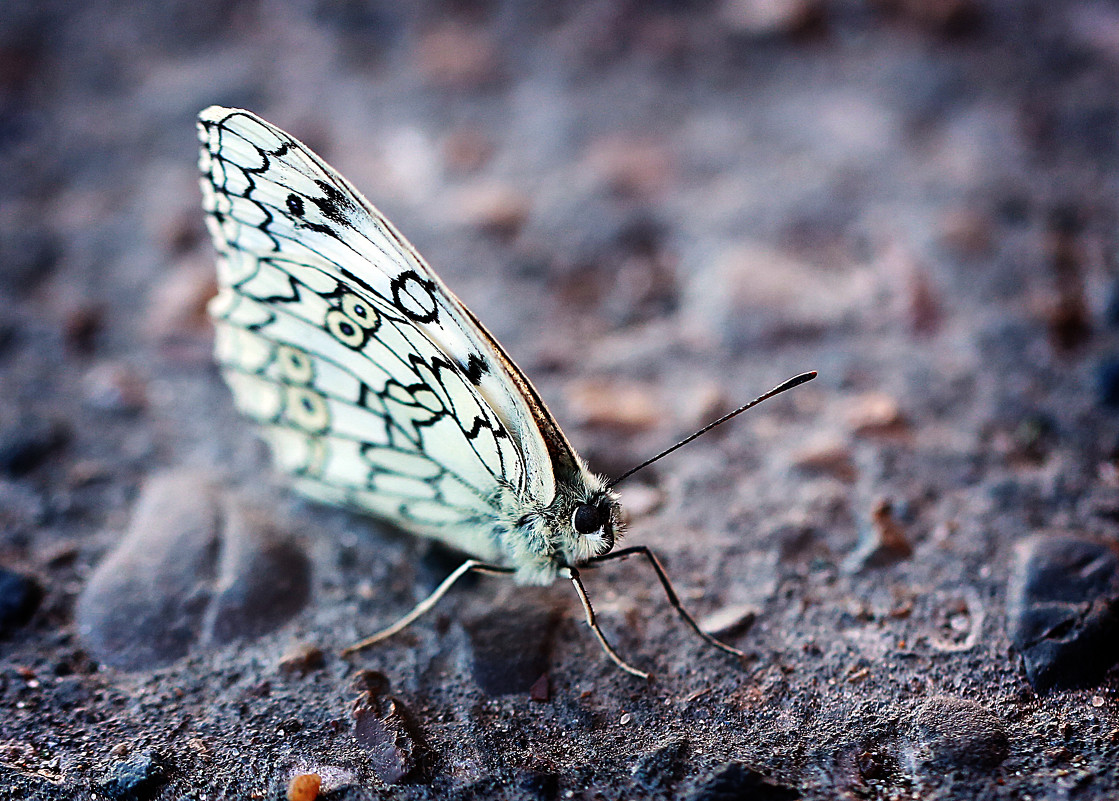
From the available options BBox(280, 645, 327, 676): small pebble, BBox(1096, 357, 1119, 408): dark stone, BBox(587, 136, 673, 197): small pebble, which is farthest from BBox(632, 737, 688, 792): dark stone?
BBox(587, 136, 673, 197): small pebble

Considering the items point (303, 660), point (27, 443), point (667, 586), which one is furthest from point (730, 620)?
point (27, 443)

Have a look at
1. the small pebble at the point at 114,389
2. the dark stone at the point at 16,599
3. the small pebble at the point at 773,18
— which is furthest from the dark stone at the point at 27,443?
the small pebble at the point at 773,18

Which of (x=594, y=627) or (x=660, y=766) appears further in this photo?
(x=594, y=627)

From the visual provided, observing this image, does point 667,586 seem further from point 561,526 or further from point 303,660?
point 303,660

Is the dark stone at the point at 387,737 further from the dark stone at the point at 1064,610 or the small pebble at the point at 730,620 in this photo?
the dark stone at the point at 1064,610

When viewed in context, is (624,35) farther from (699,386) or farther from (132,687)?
(132,687)

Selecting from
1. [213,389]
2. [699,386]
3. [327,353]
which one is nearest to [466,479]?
[327,353]
